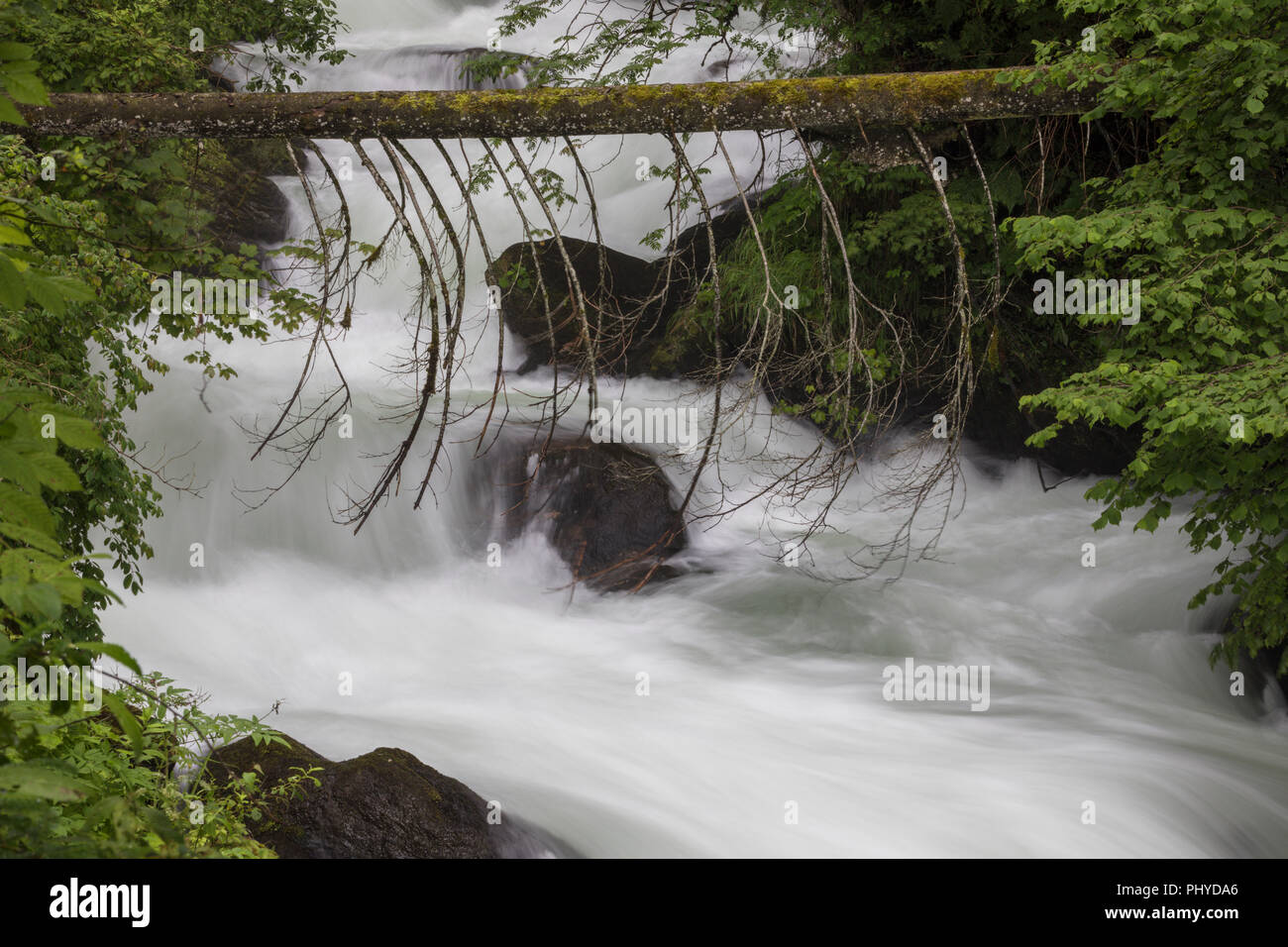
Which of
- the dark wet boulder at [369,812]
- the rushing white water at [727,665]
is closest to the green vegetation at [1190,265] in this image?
the rushing white water at [727,665]

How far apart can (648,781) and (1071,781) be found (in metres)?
2.62

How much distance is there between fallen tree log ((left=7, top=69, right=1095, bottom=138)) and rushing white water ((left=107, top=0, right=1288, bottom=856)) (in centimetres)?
361

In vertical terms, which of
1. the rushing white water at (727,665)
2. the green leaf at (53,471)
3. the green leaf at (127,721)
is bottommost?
the rushing white water at (727,665)

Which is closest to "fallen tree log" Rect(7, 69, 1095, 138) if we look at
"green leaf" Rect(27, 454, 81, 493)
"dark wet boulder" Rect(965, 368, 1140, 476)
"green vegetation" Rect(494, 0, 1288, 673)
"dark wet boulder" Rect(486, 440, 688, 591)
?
"green vegetation" Rect(494, 0, 1288, 673)

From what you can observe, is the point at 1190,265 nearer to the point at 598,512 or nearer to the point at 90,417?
the point at 598,512

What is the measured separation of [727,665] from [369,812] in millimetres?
4038

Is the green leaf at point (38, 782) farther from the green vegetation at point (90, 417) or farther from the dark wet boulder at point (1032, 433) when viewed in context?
the dark wet boulder at point (1032, 433)

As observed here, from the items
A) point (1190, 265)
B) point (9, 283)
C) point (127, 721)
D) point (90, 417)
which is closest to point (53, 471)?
point (9, 283)

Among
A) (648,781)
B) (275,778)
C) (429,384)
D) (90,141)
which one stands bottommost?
(648,781)

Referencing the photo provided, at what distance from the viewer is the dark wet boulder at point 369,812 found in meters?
4.82

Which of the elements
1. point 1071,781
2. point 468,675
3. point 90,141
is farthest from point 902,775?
point 90,141

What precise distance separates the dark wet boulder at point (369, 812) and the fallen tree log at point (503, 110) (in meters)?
2.97

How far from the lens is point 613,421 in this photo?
10.9 m
